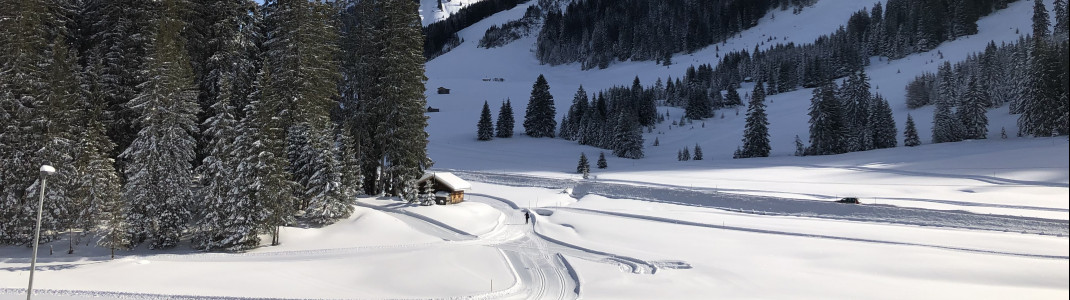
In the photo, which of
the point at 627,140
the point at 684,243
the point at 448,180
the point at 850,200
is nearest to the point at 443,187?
A: the point at 448,180

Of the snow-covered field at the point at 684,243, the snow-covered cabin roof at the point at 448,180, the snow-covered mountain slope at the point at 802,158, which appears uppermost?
the snow-covered mountain slope at the point at 802,158

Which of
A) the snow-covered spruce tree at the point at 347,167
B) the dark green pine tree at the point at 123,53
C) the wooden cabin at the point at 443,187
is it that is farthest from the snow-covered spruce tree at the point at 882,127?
the dark green pine tree at the point at 123,53

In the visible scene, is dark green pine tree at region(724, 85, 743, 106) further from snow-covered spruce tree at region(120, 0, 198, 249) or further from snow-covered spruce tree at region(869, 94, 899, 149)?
snow-covered spruce tree at region(120, 0, 198, 249)

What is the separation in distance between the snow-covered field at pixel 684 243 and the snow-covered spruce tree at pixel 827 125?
6871 mm

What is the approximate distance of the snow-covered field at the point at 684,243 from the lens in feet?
69.0

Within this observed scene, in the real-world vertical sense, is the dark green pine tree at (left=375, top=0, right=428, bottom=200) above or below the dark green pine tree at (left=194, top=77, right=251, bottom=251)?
above

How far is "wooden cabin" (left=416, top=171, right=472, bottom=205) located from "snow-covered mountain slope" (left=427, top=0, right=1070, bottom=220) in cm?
1903

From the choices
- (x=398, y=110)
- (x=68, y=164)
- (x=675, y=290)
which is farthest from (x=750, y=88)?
(x=68, y=164)

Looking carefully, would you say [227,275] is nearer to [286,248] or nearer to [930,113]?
[286,248]

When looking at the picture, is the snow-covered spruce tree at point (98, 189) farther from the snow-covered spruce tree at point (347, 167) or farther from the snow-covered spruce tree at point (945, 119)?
the snow-covered spruce tree at point (945, 119)

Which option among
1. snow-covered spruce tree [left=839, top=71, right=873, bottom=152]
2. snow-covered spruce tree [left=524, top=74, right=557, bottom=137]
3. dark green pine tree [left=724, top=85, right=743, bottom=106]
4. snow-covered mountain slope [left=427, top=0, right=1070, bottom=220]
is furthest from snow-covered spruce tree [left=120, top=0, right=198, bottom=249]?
dark green pine tree [left=724, top=85, right=743, bottom=106]

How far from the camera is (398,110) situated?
125ft

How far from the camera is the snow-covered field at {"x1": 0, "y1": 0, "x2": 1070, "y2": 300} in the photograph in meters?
21.0

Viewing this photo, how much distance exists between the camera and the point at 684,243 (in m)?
29.5
